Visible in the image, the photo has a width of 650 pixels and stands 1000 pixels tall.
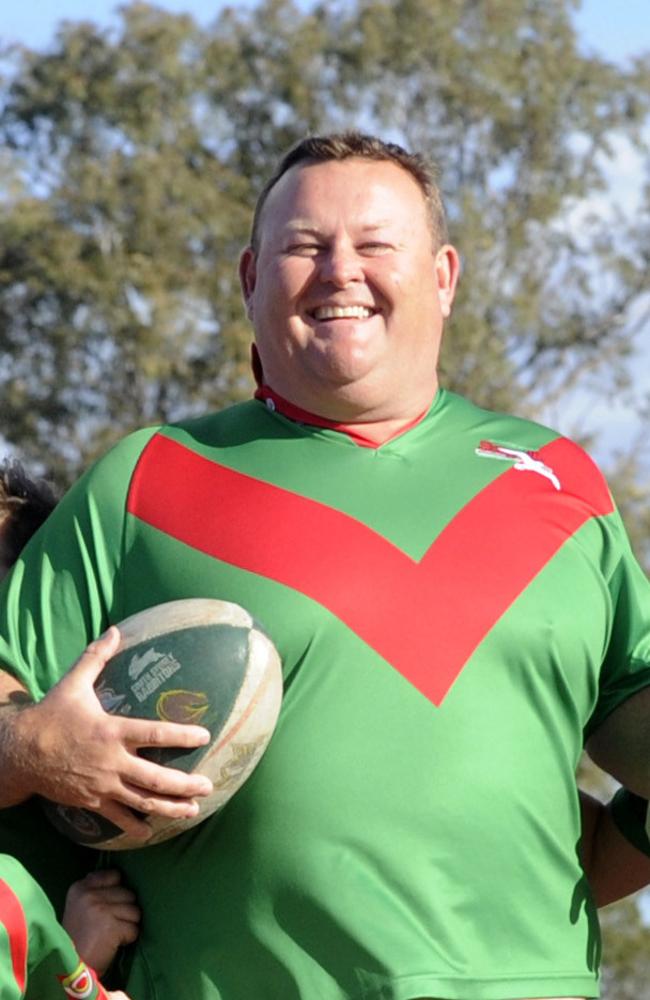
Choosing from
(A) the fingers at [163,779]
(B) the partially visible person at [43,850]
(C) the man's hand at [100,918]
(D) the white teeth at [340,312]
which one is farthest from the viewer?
(D) the white teeth at [340,312]

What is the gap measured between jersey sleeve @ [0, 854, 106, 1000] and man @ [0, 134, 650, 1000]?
0.27m

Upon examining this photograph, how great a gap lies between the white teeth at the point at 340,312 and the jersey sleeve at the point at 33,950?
146 cm

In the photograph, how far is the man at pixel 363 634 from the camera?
3918mm

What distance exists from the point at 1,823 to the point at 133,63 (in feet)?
82.1

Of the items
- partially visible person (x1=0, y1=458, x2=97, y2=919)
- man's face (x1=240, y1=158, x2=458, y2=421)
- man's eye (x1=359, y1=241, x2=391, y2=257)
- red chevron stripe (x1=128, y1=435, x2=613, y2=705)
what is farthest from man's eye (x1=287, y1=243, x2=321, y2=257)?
partially visible person (x1=0, y1=458, x2=97, y2=919)

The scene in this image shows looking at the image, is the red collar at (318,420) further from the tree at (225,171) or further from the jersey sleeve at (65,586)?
the tree at (225,171)

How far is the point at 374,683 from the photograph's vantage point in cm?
402

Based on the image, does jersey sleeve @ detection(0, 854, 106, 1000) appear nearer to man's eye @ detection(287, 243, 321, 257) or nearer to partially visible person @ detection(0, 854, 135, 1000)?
partially visible person @ detection(0, 854, 135, 1000)

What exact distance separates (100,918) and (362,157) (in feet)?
6.01

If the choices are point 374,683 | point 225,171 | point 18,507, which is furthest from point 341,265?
point 225,171

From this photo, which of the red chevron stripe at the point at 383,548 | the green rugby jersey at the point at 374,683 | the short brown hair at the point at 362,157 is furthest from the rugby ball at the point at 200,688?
the short brown hair at the point at 362,157

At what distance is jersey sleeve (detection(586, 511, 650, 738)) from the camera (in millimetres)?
4328

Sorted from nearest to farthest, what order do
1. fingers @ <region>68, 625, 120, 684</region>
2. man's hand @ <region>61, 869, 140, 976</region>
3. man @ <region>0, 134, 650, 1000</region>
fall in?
fingers @ <region>68, 625, 120, 684</region> → man @ <region>0, 134, 650, 1000</region> → man's hand @ <region>61, 869, 140, 976</region>

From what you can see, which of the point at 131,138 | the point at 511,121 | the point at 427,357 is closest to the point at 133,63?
the point at 131,138
